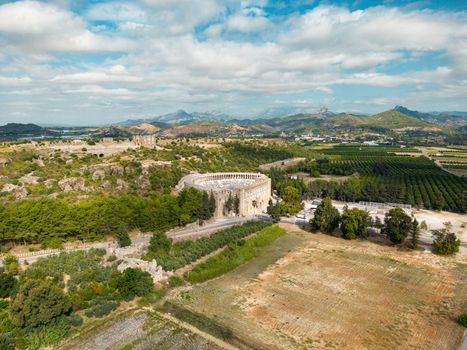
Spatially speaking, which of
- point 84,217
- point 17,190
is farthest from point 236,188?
point 17,190

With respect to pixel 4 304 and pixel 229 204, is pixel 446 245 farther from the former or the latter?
pixel 4 304

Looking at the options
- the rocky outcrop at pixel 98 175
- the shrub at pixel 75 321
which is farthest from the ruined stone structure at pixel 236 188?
the shrub at pixel 75 321

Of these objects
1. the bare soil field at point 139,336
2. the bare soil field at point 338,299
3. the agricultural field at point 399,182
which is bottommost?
the bare soil field at point 338,299

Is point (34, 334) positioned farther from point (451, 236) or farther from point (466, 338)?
point (451, 236)

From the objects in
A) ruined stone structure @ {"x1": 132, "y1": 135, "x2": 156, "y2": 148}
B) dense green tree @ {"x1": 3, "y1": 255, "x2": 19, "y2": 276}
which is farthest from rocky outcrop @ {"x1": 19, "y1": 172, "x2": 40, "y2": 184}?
ruined stone structure @ {"x1": 132, "y1": 135, "x2": 156, "y2": 148}

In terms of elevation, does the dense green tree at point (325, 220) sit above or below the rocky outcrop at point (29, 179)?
Answer: below

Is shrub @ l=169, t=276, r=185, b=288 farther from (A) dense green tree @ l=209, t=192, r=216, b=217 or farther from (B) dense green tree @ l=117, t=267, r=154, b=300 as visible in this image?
(A) dense green tree @ l=209, t=192, r=216, b=217

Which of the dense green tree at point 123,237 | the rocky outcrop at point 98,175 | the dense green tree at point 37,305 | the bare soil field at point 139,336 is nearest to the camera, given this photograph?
the bare soil field at point 139,336

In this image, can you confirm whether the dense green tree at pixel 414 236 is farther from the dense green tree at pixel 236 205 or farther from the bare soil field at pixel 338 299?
the dense green tree at pixel 236 205
